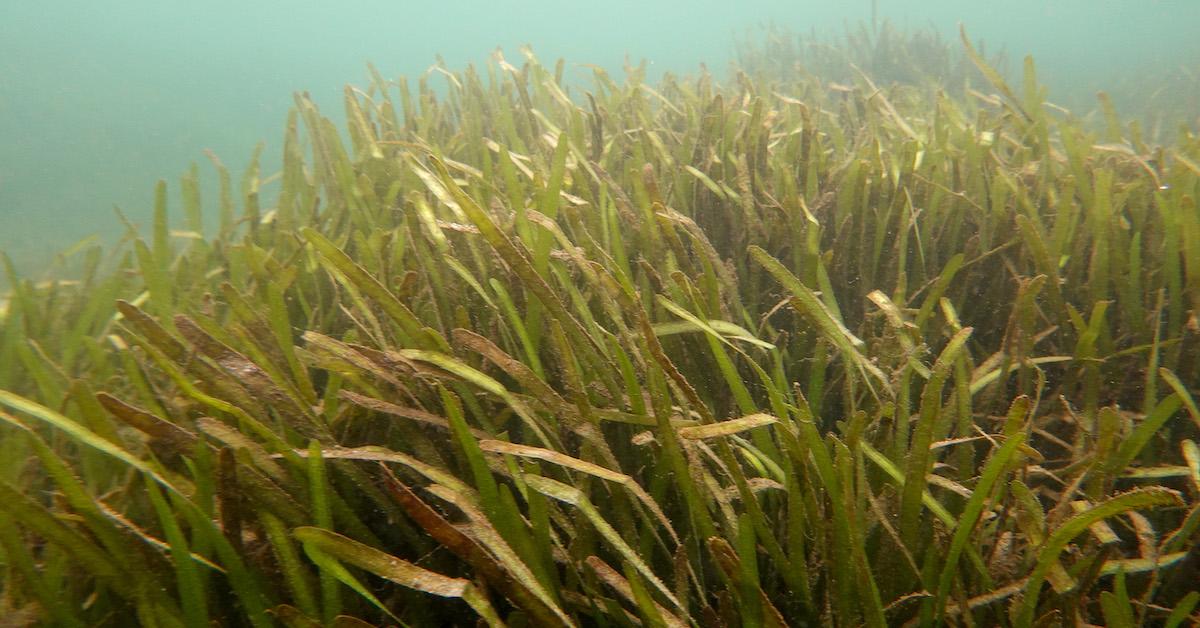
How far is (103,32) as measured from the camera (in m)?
13.0

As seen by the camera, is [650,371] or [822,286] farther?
[822,286]

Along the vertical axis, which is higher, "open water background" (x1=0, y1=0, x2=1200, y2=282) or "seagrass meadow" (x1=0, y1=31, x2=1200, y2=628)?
"open water background" (x1=0, y1=0, x2=1200, y2=282)

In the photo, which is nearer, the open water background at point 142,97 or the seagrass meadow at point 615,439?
the seagrass meadow at point 615,439

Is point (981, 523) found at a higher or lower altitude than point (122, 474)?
lower

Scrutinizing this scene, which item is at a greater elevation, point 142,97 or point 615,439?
point 142,97

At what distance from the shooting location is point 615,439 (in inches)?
36.2

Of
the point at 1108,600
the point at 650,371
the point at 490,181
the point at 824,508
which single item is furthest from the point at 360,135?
the point at 1108,600

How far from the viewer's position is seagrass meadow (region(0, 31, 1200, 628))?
0.69m

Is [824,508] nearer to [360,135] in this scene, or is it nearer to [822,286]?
[822,286]

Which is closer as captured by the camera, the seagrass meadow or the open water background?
the seagrass meadow

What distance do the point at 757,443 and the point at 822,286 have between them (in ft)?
1.37

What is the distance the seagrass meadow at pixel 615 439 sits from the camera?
686 millimetres

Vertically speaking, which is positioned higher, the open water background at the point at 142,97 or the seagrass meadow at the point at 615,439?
the open water background at the point at 142,97

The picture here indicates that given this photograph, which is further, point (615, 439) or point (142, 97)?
point (142, 97)
